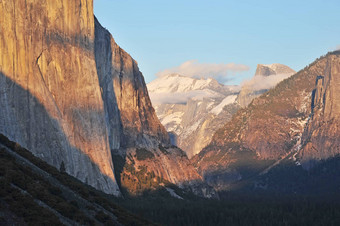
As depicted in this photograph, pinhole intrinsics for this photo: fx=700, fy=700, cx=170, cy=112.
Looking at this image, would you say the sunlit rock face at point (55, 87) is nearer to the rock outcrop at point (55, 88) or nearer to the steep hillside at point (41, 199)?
the rock outcrop at point (55, 88)

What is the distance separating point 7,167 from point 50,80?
316ft

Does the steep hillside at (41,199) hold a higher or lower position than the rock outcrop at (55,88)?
lower

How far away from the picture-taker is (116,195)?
7864 inches

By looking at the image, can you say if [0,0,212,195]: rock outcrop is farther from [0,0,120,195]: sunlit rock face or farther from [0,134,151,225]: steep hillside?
[0,134,151,225]: steep hillside

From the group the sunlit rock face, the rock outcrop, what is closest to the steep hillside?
the sunlit rock face

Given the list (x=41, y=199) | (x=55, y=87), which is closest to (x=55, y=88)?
(x=55, y=87)

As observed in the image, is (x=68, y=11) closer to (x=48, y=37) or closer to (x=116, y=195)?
(x=48, y=37)

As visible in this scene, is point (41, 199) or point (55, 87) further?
point (55, 87)

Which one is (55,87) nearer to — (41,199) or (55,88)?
(55,88)

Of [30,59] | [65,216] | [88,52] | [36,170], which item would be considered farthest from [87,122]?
[65,216]

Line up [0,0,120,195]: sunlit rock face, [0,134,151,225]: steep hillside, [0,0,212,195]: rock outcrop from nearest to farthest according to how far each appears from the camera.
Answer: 1. [0,134,151,225]: steep hillside
2. [0,0,212,195]: rock outcrop
3. [0,0,120,195]: sunlit rock face

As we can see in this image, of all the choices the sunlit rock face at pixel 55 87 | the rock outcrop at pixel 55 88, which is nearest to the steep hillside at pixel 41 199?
the sunlit rock face at pixel 55 87

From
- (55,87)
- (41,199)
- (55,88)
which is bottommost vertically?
(41,199)

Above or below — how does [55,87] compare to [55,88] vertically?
above
